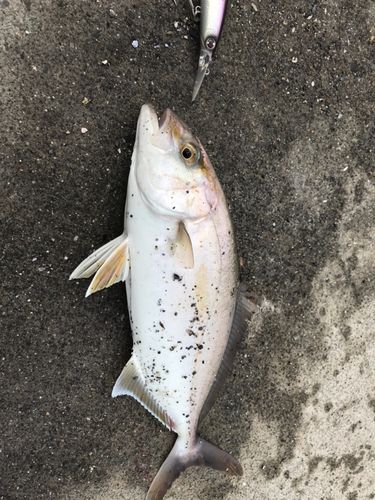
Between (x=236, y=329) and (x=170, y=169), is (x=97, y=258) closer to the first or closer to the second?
(x=170, y=169)

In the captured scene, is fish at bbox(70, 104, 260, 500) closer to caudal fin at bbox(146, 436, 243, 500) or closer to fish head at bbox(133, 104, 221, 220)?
fish head at bbox(133, 104, 221, 220)

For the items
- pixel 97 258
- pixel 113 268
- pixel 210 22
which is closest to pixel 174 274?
pixel 113 268

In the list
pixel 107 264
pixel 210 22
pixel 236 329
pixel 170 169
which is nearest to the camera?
pixel 170 169

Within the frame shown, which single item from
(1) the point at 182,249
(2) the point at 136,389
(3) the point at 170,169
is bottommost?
(2) the point at 136,389

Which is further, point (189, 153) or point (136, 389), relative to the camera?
point (136, 389)

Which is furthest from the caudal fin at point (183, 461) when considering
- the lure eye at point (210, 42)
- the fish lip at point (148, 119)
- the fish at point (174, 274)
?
the lure eye at point (210, 42)

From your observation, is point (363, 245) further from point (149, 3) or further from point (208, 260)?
point (149, 3)

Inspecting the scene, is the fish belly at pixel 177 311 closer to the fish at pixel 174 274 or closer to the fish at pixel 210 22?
the fish at pixel 174 274

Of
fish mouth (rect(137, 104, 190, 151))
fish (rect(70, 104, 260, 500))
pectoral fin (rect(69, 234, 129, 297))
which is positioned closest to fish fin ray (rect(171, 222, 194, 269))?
fish (rect(70, 104, 260, 500))
